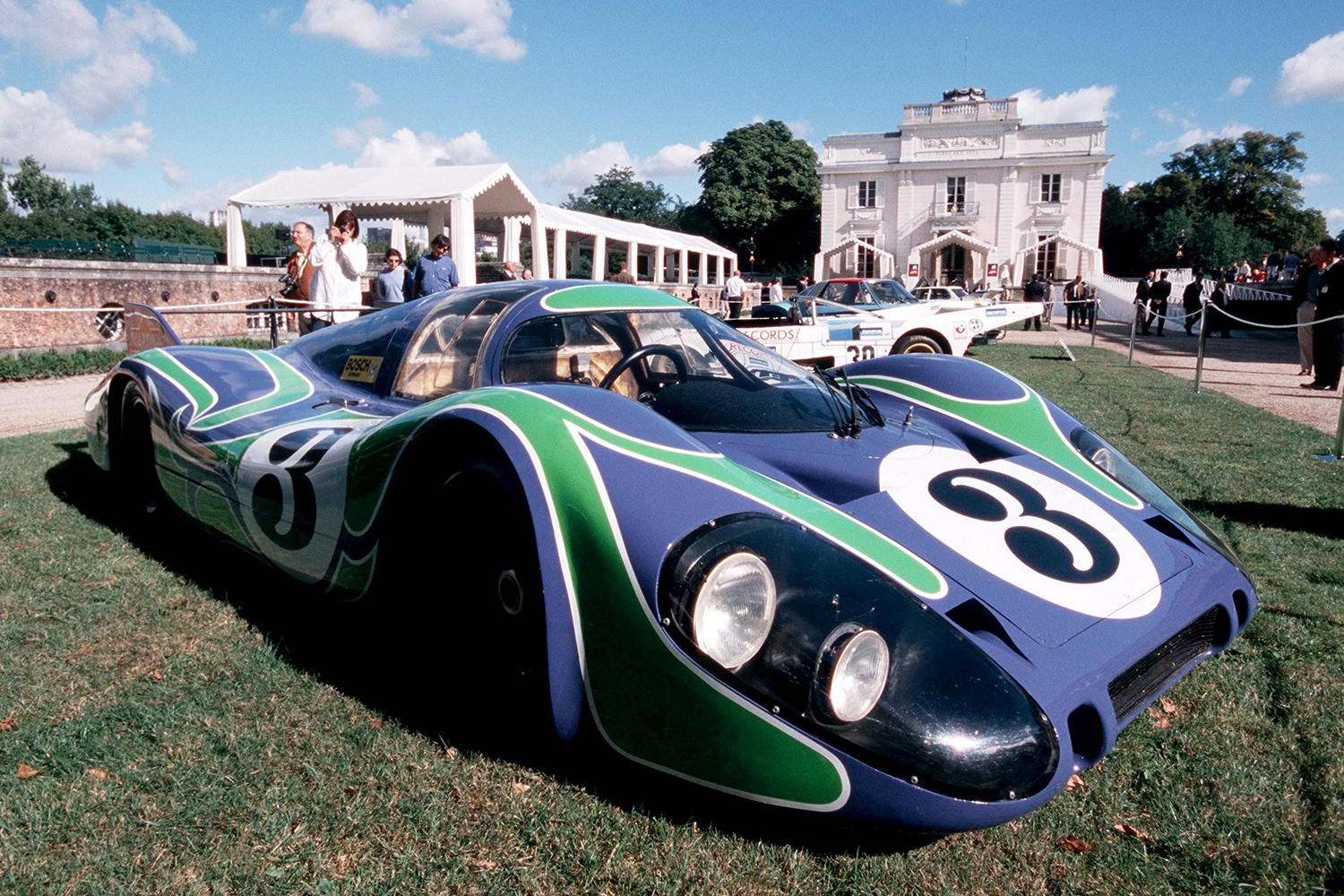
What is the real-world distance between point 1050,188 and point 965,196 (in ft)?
16.2

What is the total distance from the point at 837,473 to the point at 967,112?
56582mm

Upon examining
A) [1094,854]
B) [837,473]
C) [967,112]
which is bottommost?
[1094,854]

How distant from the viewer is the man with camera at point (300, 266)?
650 centimetres

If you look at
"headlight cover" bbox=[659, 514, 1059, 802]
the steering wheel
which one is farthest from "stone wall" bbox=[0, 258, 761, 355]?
"headlight cover" bbox=[659, 514, 1059, 802]

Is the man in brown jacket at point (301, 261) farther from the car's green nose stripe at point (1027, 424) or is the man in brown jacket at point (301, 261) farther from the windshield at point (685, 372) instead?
the car's green nose stripe at point (1027, 424)

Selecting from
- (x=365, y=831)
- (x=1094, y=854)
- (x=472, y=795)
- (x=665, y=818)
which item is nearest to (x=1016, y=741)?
(x=1094, y=854)

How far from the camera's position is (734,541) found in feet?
5.77

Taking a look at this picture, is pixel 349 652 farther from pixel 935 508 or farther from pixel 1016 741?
pixel 1016 741

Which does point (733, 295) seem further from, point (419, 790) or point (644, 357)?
point (419, 790)

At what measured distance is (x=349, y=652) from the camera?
283 cm

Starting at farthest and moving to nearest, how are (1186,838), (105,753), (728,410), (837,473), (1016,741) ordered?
(728,410)
(837,473)
(105,753)
(1186,838)
(1016,741)

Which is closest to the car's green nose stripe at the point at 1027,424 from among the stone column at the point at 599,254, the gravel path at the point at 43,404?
the gravel path at the point at 43,404

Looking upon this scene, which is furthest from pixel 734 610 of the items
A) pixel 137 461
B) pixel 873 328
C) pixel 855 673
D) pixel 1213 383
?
pixel 1213 383

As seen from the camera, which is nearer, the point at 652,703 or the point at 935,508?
the point at 652,703
